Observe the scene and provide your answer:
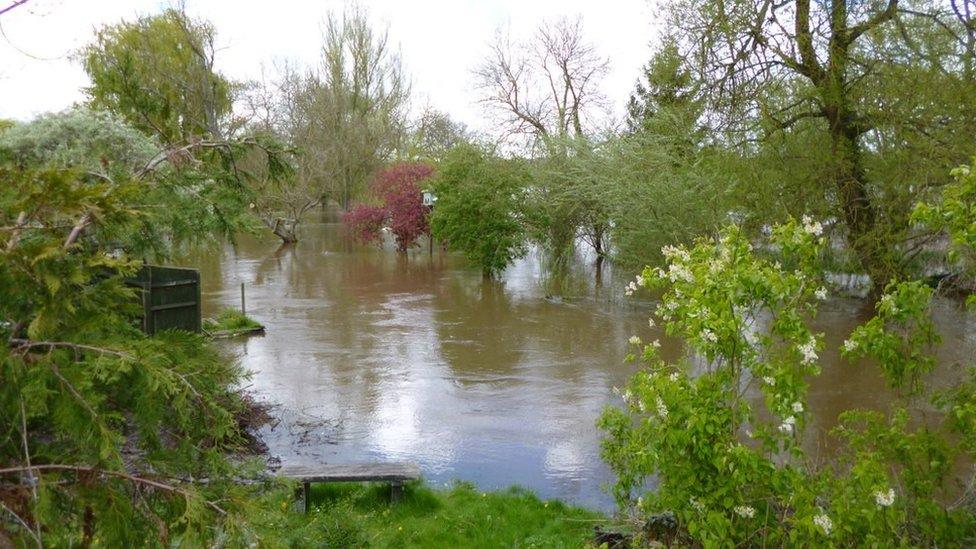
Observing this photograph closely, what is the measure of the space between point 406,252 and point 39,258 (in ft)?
81.1

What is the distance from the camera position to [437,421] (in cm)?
912

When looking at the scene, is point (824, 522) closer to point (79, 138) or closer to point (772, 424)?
point (772, 424)

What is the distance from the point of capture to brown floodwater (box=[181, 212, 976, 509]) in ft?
26.5

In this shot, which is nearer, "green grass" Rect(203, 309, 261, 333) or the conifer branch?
the conifer branch

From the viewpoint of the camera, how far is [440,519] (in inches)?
245

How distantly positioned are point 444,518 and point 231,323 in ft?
28.9

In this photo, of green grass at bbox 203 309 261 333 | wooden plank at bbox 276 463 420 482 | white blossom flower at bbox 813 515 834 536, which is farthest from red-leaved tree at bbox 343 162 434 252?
white blossom flower at bbox 813 515 834 536

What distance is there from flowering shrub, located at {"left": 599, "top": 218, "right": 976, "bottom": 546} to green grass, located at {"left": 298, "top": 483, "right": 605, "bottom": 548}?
1.78 m

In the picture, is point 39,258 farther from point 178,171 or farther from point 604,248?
point 604,248

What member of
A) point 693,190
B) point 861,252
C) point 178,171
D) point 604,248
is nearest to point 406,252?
point 604,248

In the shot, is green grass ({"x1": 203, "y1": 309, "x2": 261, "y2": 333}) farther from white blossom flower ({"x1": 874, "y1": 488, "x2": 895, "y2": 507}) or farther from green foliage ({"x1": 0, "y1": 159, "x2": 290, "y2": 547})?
white blossom flower ({"x1": 874, "y1": 488, "x2": 895, "y2": 507})

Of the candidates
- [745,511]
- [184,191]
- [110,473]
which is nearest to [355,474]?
[184,191]

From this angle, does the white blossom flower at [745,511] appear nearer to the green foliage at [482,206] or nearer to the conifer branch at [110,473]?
the conifer branch at [110,473]

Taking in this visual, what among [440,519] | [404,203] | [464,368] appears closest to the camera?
[440,519]
